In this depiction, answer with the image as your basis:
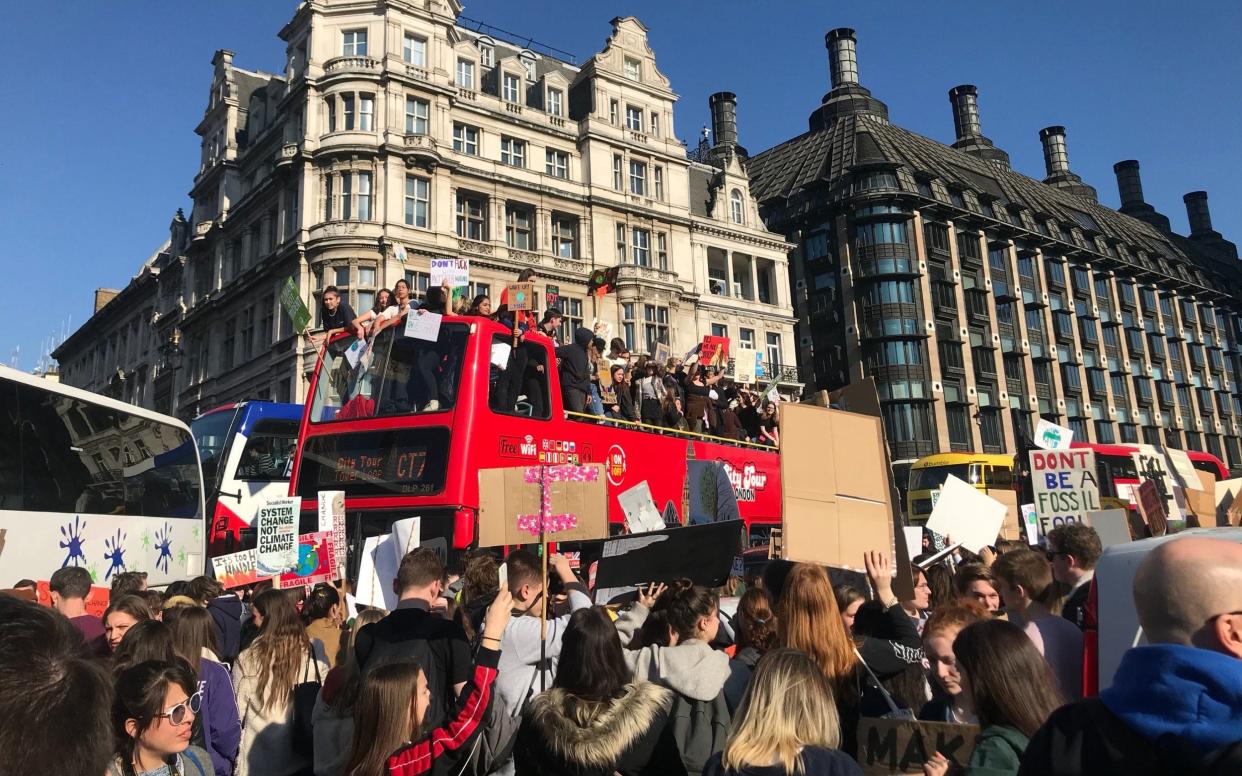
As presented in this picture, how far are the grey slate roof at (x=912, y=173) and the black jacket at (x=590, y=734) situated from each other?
53.4 m

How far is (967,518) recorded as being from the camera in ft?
26.3

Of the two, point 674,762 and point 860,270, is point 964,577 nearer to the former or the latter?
point 674,762

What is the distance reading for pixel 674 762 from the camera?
11.7 ft

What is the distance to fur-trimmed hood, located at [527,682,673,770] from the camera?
333cm

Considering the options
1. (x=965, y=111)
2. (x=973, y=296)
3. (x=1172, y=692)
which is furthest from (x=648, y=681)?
(x=965, y=111)

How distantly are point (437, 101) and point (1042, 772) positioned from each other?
3520cm

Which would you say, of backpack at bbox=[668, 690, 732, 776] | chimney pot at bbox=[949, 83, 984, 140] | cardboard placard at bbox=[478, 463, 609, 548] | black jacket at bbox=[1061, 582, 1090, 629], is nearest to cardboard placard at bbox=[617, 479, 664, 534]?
cardboard placard at bbox=[478, 463, 609, 548]

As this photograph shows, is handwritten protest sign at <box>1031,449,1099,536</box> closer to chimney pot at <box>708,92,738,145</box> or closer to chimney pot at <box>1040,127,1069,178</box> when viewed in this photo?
chimney pot at <box>708,92,738,145</box>

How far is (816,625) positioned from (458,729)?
176 cm

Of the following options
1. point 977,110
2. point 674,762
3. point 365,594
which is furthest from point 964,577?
point 977,110

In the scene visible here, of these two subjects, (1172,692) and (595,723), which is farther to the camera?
(595,723)

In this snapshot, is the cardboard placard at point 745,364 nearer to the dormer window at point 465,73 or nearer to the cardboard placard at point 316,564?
the dormer window at point 465,73

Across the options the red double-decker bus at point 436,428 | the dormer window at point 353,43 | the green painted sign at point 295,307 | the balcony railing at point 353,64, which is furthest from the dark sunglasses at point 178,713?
the dormer window at point 353,43

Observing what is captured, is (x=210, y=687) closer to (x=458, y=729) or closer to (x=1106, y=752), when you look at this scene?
(x=458, y=729)
